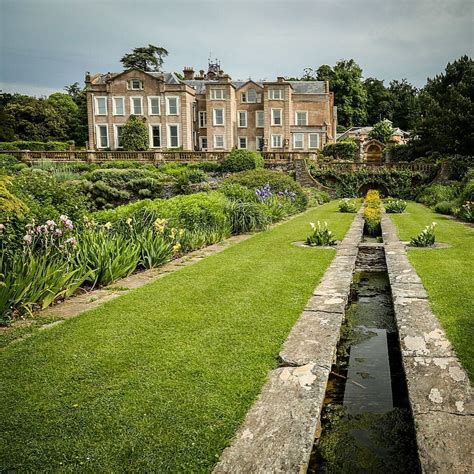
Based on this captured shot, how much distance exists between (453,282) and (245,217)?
306 inches

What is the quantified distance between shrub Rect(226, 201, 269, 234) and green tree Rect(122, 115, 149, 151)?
3098cm

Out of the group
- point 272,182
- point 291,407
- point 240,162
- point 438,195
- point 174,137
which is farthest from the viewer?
point 174,137

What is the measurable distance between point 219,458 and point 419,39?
30.9 feet

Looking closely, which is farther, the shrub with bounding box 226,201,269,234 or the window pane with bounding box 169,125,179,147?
the window pane with bounding box 169,125,179,147

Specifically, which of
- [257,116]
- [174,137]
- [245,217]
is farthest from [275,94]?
[245,217]

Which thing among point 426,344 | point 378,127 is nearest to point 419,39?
point 426,344

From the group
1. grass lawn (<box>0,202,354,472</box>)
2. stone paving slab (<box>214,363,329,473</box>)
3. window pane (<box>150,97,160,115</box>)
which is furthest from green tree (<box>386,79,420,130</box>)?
stone paving slab (<box>214,363,329,473</box>)

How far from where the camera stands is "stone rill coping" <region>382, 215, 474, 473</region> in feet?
8.85

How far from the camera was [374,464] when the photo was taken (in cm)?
301

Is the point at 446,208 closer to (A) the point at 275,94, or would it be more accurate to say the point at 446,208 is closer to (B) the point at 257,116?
(A) the point at 275,94

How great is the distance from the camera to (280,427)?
299 cm

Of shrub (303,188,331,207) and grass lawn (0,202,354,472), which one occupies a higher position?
shrub (303,188,331,207)

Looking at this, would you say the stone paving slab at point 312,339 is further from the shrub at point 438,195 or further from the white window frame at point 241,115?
the white window frame at point 241,115

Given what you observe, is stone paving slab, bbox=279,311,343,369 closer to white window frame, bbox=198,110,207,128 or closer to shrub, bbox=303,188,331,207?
shrub, bbox=303,188,331,207
